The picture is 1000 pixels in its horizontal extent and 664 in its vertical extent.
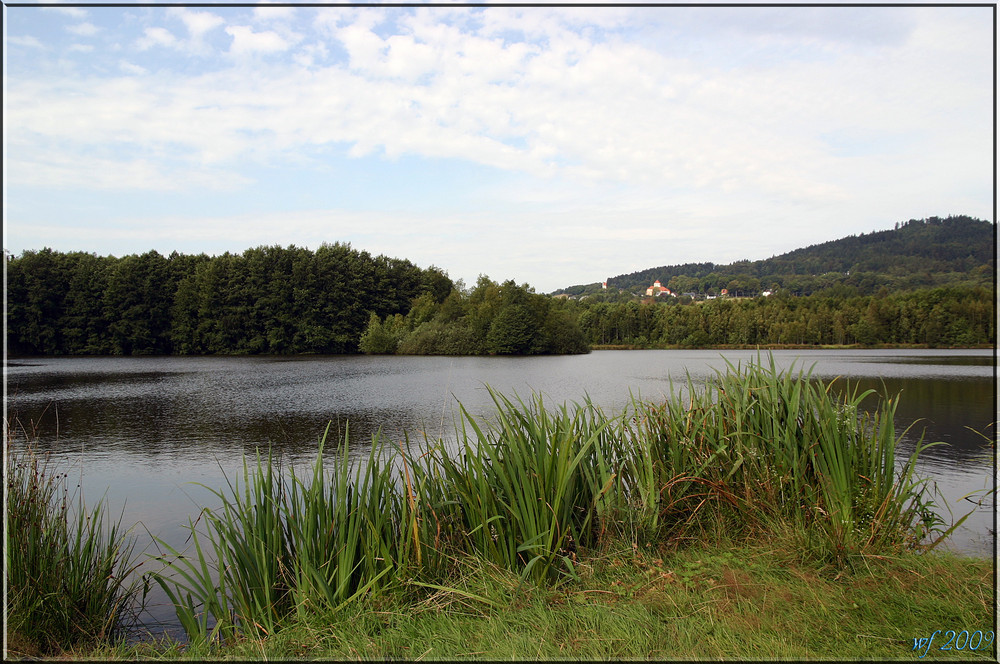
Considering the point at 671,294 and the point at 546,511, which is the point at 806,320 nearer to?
the point at 671,294

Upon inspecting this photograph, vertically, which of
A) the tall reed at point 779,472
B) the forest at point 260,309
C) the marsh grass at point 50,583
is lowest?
the marsh grass at point 50,583

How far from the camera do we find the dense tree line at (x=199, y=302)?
53250mm

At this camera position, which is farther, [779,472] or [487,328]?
[487,328]

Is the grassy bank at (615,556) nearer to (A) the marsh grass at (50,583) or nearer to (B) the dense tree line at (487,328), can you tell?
(A) the marsh grass at (50,583)

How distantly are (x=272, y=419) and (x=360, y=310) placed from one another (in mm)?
46405

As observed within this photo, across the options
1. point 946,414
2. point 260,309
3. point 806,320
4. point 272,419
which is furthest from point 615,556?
point 260,309

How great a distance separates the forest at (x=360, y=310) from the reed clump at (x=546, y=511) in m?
43.8

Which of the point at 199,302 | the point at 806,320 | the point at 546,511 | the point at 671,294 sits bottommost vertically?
the point at 546,511

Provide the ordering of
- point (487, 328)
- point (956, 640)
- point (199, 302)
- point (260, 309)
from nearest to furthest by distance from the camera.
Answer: point (956, 640) → point (487, 328) → point (199, 302) → point (260, 309)

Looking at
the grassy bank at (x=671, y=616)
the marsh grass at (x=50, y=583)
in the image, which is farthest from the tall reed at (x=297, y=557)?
the marsh grass at (x=50, y=583)

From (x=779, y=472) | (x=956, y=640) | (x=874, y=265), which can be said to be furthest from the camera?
(x=874, y=265)

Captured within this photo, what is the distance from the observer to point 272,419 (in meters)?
14.0

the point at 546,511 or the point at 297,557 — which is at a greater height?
the point at 546,511

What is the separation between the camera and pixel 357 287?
59625 millimetres
